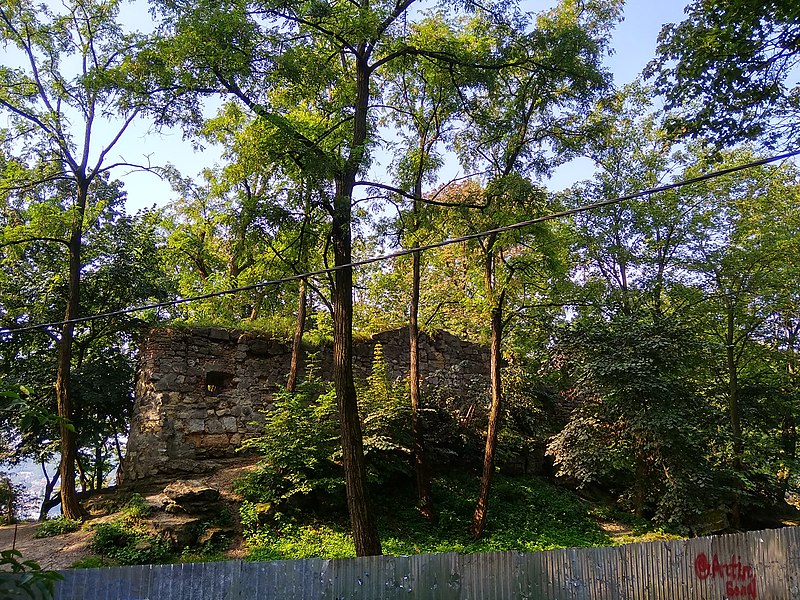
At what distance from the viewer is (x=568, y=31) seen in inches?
353

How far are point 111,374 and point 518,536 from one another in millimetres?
8824

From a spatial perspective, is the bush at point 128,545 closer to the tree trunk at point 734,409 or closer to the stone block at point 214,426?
the stone block at point 214,426

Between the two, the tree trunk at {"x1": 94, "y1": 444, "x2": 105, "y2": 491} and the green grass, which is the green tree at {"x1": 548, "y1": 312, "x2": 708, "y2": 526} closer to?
the green grass

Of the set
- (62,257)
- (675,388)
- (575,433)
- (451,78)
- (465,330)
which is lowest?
(575,433)

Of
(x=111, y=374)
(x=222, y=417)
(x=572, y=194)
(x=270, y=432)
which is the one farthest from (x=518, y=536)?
(x=111, y=374)

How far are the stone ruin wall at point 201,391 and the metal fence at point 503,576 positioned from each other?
18.6 feet

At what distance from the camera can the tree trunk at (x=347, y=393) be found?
7.13 m

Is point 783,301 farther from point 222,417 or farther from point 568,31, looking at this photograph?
point 222,417

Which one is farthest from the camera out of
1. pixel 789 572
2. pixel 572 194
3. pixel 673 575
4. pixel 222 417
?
pixel 572 194

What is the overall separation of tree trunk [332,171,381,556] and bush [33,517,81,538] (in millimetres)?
4765

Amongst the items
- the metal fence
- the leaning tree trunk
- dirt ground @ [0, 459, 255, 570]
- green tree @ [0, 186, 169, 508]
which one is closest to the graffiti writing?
the metal fence

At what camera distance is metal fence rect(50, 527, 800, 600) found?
5250mm

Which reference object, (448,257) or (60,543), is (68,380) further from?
(448,257)

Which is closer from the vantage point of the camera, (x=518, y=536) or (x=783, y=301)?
(x=518, y=536)
